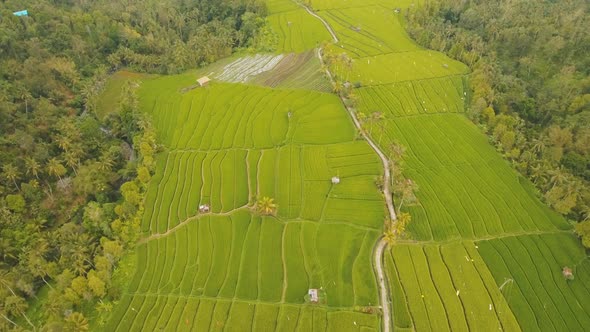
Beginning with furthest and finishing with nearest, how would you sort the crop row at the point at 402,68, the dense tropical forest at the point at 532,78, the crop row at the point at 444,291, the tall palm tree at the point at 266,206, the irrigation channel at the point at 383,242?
the crop row at the point at 402,68, the dense tropical forest at the point at 532,78, the tall palm tree at the point at 266,206, the irrigation channel at the point at 383,242, the crop row at the point at 444,291

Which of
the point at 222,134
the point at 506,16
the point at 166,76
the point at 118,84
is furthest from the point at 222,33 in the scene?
the point at 506,16

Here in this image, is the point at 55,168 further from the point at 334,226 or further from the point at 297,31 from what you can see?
the point at 297,31

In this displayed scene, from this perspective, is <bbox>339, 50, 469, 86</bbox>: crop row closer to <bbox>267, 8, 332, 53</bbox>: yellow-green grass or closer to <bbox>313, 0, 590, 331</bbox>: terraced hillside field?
<bbox>313, 0, 590, 331</bbox>: terraced hillside field

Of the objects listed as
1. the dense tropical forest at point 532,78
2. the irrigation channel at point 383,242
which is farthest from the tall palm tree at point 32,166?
the dense tropical forest at point 532,78

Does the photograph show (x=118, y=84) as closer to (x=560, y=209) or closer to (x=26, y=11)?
(x=26, y=11)

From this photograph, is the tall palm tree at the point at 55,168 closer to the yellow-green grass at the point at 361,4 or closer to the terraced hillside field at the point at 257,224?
the terraced hillside field at the point at 257,224

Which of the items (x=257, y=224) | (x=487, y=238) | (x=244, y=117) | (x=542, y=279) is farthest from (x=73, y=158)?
(x=542, y=279)
